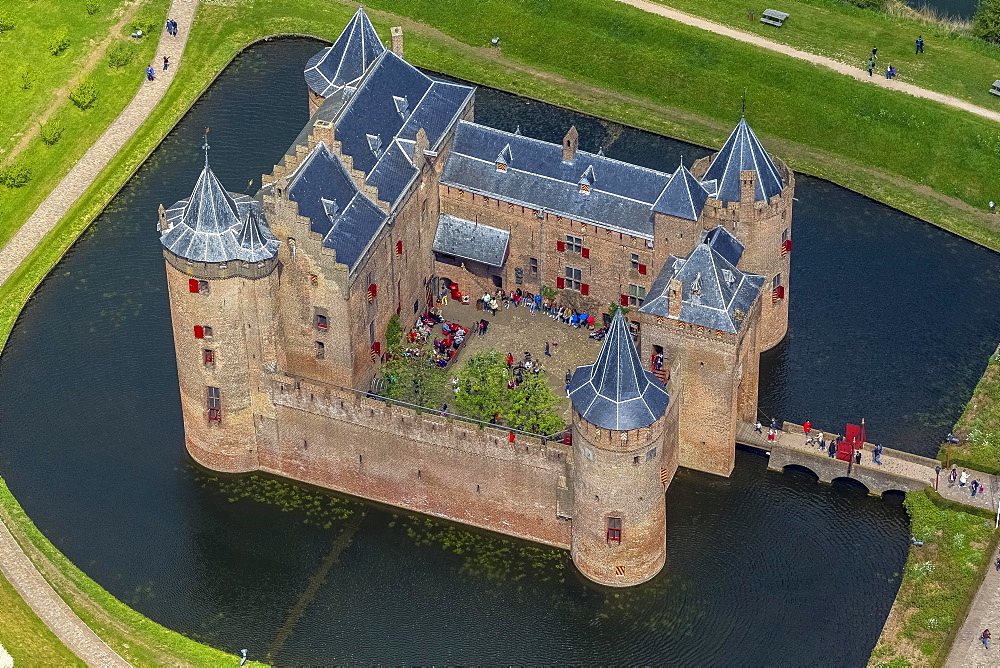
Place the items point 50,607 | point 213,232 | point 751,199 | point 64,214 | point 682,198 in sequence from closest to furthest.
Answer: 1. point 50,607
2. point 213,232
3. point 682,198
4. point 751,199
5. point 64,214

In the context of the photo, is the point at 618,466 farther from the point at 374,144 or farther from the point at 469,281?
the point at 374,144

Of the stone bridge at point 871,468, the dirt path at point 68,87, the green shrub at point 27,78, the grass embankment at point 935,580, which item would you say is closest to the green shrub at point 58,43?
the dirt path at point 68,87

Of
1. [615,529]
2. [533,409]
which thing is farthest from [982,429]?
[533,409]

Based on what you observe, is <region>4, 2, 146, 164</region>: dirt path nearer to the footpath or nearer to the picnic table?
the footpath

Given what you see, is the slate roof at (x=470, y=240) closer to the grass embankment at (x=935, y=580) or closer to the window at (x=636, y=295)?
the window at (x=636, y=295)

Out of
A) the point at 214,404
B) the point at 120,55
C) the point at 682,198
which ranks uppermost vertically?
the point at 682,198

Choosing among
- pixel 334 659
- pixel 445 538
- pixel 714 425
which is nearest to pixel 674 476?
pixel 714 425

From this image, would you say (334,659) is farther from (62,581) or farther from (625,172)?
(625,172)
